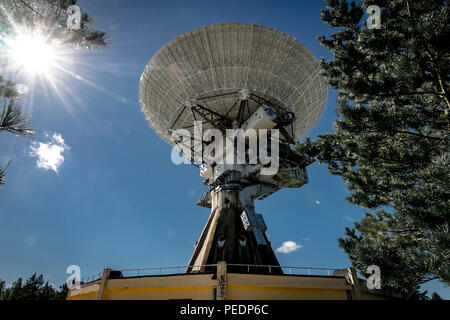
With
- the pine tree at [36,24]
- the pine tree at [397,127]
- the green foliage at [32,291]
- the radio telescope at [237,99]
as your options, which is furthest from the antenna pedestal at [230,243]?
the green foliage at [32,291]

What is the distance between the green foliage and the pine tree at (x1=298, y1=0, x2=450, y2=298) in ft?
167

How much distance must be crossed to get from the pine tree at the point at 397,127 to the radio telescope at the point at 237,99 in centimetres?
954

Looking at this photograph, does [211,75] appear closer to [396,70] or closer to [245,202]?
[245,202]

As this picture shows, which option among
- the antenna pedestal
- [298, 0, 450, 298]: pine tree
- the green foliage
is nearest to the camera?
[298, 0, 450, 298]: pine tree

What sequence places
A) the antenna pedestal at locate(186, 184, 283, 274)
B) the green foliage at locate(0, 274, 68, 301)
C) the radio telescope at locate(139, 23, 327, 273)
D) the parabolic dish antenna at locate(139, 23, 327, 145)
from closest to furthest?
the antenna pedestal at locate(186, 184, 283, 274)
the radio telescope at locate(139, 23, 327, 273)
the parabolic dish antenna at locate(139, 23, 327, 145)
the green foliage at locate(0, 274, 68, 301)

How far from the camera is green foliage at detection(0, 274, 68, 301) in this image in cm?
4259

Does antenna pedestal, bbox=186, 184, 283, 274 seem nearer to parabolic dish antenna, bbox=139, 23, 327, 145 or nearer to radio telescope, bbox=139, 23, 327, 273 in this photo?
radio telescope, bbox=139, 23, 327, 273

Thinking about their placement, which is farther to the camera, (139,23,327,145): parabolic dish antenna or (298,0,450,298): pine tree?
(139,23,327,145): parabolic dish antenna

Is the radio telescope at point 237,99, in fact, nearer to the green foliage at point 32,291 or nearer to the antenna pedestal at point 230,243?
the antenna pedestal at point 230,243

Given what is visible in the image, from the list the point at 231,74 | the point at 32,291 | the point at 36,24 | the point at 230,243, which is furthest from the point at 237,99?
the point at 32,291

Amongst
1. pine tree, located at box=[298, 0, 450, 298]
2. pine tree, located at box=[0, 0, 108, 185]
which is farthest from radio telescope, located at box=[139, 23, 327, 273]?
pine tree, located at box=[0, 0, 108, 185]

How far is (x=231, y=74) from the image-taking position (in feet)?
72.4

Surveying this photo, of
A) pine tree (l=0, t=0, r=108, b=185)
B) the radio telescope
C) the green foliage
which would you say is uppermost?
the radio telescope
